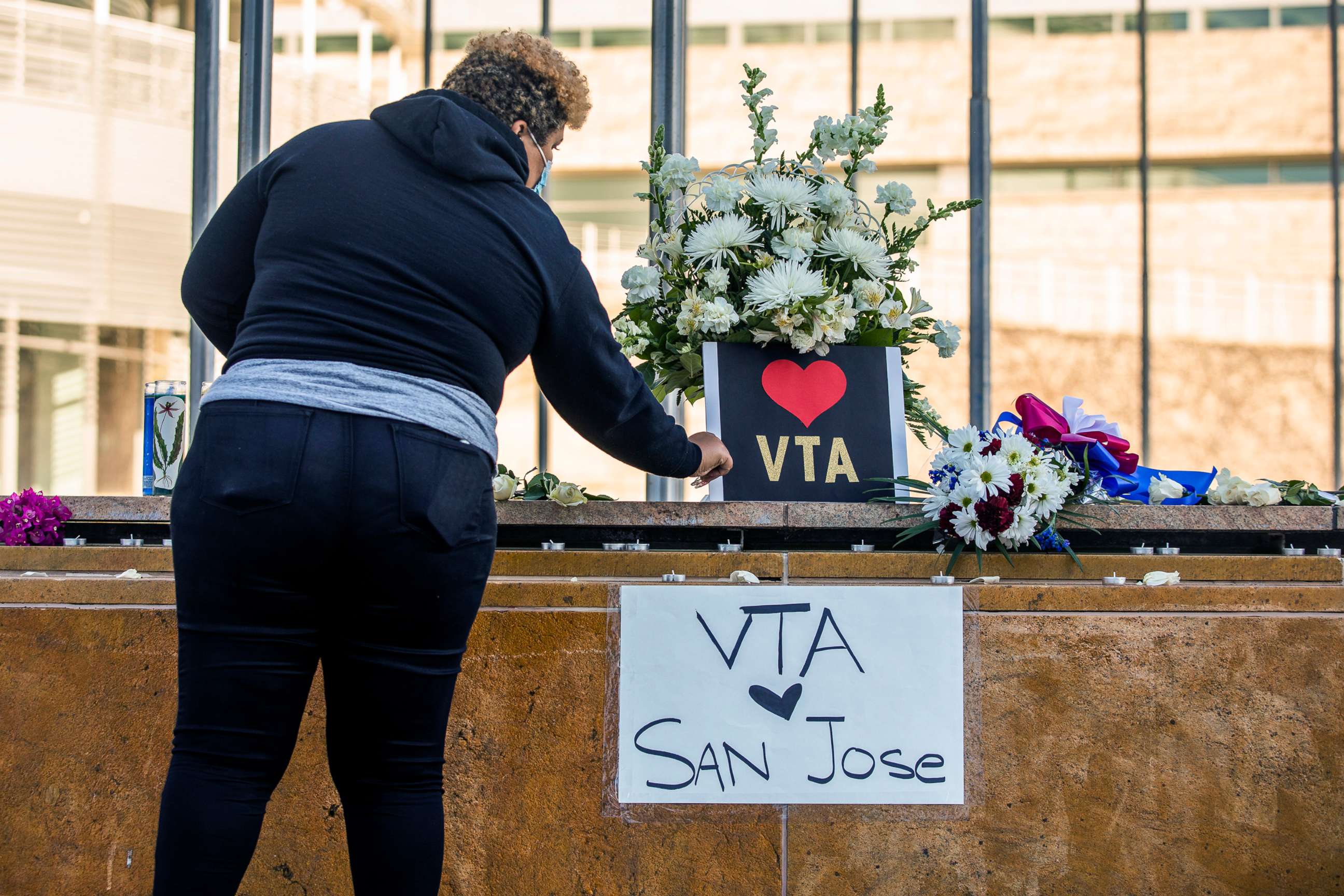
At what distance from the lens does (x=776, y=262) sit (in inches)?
89.3

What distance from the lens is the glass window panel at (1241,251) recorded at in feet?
35.2

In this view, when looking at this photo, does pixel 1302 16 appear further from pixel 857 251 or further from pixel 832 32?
pixel 857 251

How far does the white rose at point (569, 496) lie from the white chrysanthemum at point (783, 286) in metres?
0.52

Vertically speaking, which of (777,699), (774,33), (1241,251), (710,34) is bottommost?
(777,699)

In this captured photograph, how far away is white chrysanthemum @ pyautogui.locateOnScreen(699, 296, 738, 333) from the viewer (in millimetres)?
2201

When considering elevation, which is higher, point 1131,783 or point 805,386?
point 805,386

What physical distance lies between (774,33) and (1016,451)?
892cm

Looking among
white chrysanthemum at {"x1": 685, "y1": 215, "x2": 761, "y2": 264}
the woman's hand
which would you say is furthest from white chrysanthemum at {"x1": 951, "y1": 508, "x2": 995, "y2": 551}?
white chrysanthemum at {"x1": 685, "y1": 215, "x2": 761, "y2": 264}

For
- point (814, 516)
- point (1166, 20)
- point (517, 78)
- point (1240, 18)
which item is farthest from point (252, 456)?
point (1166, 20)

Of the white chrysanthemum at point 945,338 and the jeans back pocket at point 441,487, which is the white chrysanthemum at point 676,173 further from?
the jeans back pocket at point 441,487

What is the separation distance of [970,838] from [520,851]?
0.72m

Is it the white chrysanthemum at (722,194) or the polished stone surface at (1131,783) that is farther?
the white chrysanthemum at (722,194)

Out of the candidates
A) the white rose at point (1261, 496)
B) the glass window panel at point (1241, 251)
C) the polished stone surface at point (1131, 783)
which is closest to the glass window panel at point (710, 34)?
the glass window panel at point (1241, 251)

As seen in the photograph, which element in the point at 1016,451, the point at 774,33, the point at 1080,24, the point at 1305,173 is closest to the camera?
the point at 1016,451
